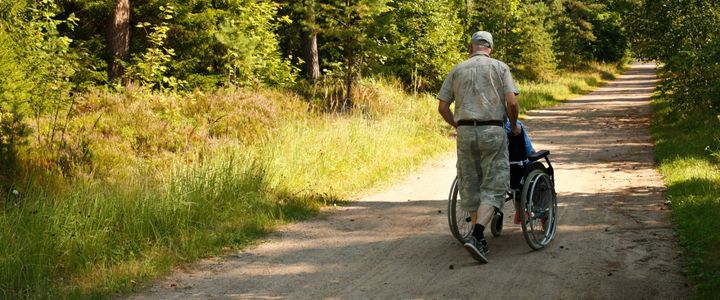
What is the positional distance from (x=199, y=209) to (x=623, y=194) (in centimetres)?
554

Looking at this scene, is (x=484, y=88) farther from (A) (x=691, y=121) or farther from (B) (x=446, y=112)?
(A) (x=691, y=121)

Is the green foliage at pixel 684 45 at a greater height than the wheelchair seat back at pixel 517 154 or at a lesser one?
greater

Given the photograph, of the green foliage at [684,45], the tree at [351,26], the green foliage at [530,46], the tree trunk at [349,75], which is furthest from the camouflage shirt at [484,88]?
the green foliage at [530,46]

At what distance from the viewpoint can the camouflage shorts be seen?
6.90 meters

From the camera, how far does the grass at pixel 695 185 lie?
257 inches

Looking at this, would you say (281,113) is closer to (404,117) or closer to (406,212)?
(404,117)

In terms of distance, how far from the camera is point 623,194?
406 inches

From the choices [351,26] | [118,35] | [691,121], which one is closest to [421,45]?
[351,26]

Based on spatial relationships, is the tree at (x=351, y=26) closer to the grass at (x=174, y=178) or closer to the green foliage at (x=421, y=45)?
the grass at (x=174, y=178)

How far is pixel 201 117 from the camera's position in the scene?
16516 mm

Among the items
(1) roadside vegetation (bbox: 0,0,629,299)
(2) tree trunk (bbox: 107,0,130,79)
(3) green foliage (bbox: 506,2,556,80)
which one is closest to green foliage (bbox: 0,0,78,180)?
(1) roadside vegetation (bbox: 0,0,629,299)

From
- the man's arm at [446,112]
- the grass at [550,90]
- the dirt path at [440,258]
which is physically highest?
the man's arm at [446,112]

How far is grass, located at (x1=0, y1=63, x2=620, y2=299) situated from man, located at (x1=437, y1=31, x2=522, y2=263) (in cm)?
242

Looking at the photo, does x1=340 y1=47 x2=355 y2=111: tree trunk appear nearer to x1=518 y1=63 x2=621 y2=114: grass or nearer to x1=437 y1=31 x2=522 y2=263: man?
x1=518 y1=63 x2=621 y2=114: grass
